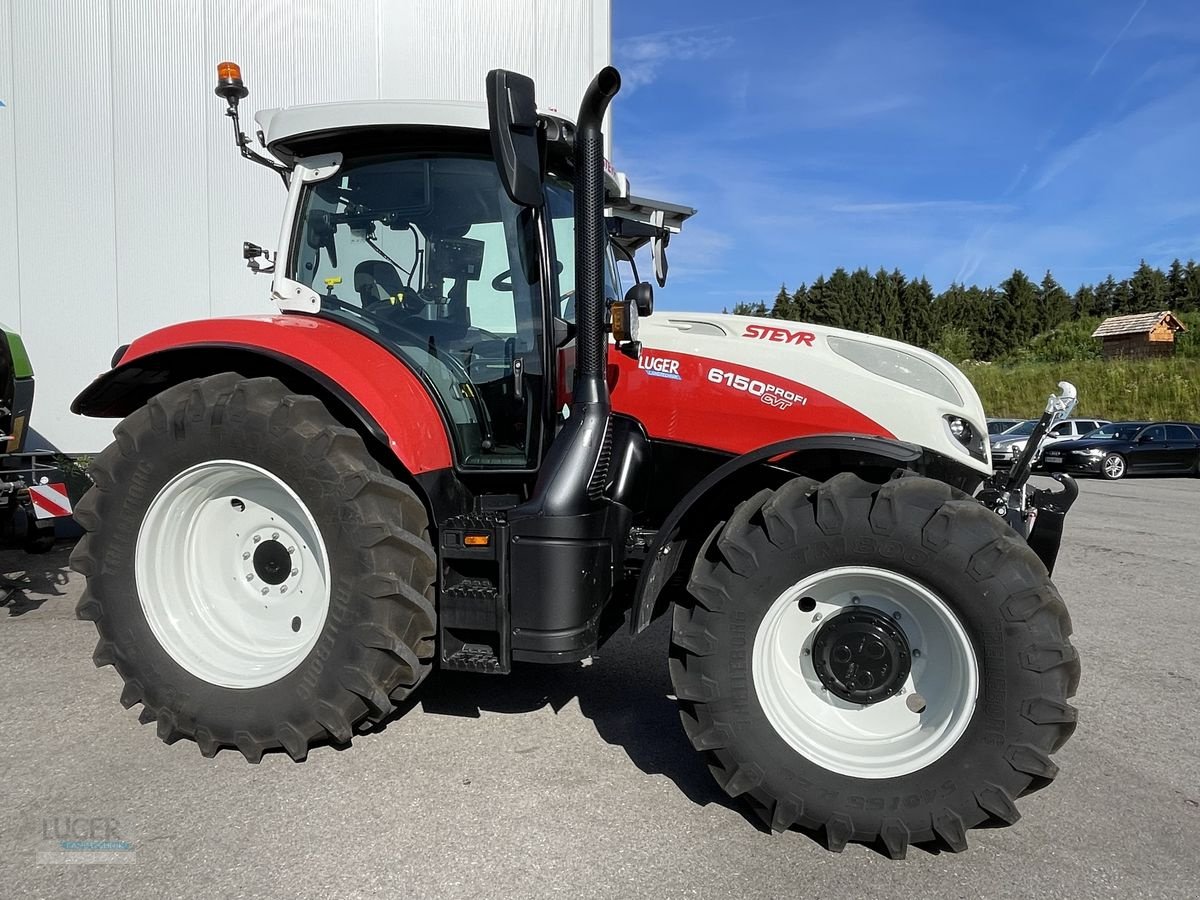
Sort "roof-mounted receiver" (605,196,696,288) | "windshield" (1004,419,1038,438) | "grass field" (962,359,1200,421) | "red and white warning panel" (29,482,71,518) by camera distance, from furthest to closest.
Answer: "grass field" (962,359,1200,421), "windshield" (1004,419,1038,438), "red and white warning panel" (29,482,71,518), "roof-mounted receiver" (605,196,696,288)

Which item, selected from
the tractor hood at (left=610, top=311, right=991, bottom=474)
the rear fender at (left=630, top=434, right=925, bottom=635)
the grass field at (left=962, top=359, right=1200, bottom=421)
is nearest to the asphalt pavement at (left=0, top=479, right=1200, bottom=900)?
the rear fender at (left=630, top=434, right=925, bottom=635)


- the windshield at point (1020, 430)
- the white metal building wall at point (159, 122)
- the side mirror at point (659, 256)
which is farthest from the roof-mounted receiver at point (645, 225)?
the windshield at point (1020, 430)

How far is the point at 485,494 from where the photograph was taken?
10.5 ft

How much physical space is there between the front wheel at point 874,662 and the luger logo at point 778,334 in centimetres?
73

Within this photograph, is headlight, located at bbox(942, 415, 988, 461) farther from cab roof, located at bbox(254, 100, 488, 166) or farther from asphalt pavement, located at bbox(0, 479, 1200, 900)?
cab roof, located at bbox(254, 100, 488, 166)

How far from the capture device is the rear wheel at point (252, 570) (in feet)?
9.32

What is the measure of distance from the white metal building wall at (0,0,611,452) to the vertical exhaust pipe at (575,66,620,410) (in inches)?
219

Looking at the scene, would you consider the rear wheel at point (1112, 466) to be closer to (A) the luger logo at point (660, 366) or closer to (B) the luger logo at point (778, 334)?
(B) the luger logo at point (778, 334)

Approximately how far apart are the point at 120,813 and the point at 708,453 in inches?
92.6

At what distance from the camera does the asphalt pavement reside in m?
2.31

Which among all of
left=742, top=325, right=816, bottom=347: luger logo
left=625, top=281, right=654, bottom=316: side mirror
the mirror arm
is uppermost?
the mirror arm

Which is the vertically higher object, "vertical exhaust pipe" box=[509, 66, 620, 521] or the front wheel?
"vertical exhaust pipe" box=[509, 66, 620, 521]

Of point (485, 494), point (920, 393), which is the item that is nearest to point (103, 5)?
point (485, 494)

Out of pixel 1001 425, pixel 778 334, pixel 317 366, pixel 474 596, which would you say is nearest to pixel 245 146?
pixel 317 366
